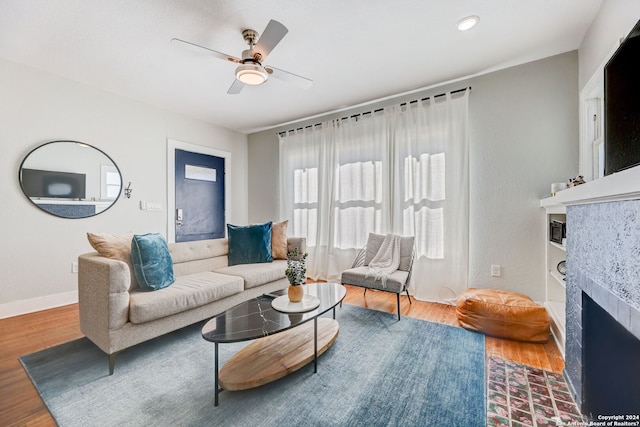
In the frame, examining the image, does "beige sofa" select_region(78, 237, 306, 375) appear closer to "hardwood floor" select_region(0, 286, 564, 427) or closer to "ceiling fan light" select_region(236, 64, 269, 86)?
"hardwood floor" select_region(0, 286, 564, 427)

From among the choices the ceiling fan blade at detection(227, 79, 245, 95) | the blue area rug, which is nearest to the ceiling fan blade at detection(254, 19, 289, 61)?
the ceiling fan blade at detection(227, 79, 245, 95)

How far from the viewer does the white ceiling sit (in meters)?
1.99

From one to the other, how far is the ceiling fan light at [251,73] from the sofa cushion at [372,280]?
2043 millimetres

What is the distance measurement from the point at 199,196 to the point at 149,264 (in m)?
2.41

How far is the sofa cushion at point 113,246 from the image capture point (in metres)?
2.12

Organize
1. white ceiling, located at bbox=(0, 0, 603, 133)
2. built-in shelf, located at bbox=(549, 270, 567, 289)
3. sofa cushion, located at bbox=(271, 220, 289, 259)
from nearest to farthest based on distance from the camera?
white ceiling, located at bbox=(0, 0, 603, 133), built-in shelf, located at bbox=(549, 270, 567, 289), sofa cushion, located at bbox=(271, 220, 289, 259)

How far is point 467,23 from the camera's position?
2137 mm

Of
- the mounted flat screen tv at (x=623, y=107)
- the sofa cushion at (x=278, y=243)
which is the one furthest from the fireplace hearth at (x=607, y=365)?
the sofa cushion at (x=278, y=243)

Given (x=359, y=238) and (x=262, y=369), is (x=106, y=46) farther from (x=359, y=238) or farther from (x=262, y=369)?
(x=359, y=238)

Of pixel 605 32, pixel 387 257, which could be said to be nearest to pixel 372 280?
pixel 387 257

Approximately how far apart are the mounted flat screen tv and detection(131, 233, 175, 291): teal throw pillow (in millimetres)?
2940

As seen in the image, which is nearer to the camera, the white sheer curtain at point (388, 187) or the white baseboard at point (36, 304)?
the white baseboard at point (36, 304)

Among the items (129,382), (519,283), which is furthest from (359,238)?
(129,382)

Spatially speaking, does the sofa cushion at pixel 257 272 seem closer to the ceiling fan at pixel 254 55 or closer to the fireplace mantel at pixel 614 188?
the ceiling fan at pixel 254 55
